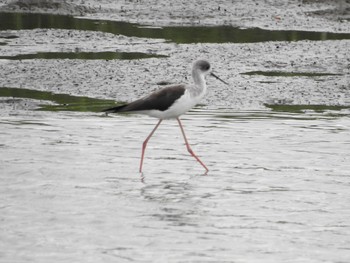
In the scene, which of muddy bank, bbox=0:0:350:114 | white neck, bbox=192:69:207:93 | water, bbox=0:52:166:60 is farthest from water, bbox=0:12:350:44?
white neck, bbox=192:69:207:93

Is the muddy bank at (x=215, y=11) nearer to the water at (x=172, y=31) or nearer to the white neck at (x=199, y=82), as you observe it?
the water at (x=172, y=31)

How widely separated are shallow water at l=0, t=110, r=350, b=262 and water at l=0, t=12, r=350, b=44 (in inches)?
245

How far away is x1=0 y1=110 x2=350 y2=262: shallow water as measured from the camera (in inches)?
305

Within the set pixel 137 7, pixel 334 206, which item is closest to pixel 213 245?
pixel 334 206

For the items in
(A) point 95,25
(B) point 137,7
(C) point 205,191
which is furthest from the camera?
(B) point 137,7

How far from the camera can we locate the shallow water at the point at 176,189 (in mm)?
7754

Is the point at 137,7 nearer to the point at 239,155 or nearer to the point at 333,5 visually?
the point at 333,5

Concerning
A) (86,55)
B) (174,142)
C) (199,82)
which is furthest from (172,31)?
(199,82)

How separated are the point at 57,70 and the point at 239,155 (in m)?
5.88

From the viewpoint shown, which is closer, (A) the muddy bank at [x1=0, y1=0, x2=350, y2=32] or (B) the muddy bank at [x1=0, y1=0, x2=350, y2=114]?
(B) the muddy bank at [x1=0, y1=0, x2=350, y2=114]

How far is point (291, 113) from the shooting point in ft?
45.5

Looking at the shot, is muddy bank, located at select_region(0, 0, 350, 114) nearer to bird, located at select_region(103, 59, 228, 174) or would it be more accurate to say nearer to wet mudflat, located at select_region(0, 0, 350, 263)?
wet mudflat, located at select_region(0, 0, 350, 263)

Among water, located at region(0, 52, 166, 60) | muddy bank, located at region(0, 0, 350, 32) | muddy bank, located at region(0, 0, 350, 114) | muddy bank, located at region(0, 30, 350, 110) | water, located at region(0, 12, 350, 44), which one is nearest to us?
muddy bank, located at region(0, 30, 350, 110)

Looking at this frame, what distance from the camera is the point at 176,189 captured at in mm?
9773
